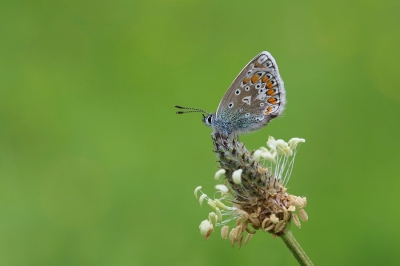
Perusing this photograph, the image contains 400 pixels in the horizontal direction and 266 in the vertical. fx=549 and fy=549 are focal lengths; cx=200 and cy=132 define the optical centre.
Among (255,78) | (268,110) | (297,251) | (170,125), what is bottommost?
(170,125)

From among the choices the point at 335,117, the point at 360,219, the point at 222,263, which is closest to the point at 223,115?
the point at 222,263

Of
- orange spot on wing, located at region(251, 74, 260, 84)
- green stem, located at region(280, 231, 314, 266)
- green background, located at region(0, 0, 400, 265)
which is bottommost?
green background, located at region(0, 0, 400, 265)

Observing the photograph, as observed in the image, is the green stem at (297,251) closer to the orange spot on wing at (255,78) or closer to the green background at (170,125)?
the orange spot on wing at (255,78)

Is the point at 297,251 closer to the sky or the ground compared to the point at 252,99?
closer to the ground

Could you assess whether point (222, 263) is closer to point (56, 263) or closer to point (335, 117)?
point (56, 263)

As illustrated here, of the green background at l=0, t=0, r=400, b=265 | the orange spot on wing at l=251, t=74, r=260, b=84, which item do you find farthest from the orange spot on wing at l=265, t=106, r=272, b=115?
the green background at l=0, t=0, r=400, b=265

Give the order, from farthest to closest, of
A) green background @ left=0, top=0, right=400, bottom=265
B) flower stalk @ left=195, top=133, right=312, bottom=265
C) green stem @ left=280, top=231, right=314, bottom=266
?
green background @ left=0, top=0, right=400, bottom=265
flower stalk @ left=195, top=133, right=312, bottom=265
green stem @ left=280, top=231, right=314, bottom=266

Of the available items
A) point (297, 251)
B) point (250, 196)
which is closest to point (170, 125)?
point (250, 196)

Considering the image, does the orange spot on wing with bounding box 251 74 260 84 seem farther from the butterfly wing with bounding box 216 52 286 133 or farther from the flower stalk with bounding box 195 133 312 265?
the flower stalk with bounding box 195 133 312 265

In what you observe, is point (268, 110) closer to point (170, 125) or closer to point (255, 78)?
point (255, 78)
